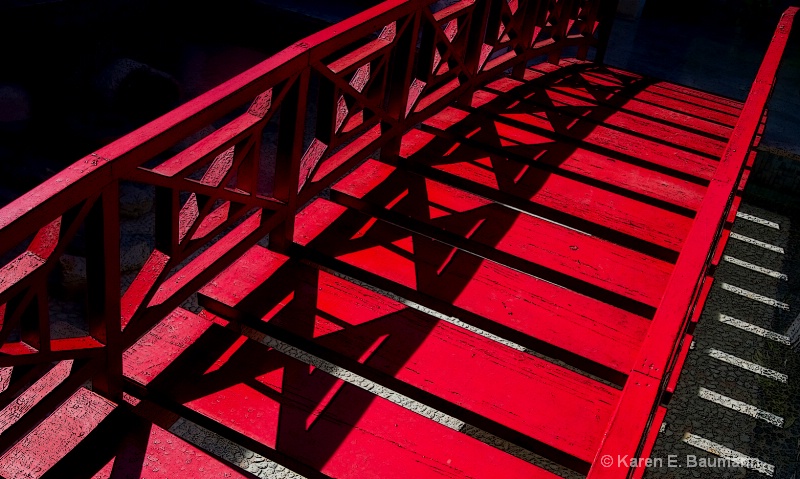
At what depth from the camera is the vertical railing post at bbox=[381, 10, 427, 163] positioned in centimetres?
384

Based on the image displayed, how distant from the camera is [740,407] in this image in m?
5.99

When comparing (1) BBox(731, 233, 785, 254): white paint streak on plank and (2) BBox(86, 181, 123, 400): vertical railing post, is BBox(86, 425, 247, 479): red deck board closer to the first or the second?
(2) BBox(86, 181, 123, 400): vertical railing post

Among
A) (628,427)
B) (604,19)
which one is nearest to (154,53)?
(604,19)

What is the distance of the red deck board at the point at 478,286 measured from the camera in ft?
10.4

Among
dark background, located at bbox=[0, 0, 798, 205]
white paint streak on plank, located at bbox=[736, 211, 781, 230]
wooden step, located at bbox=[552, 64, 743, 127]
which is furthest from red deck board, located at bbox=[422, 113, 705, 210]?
dark background, located at bbox=[0, 0, 798, 205]

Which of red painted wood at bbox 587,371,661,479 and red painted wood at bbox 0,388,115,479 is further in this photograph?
red painted wood at bbox 0,388,115,479

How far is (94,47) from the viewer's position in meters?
10.9

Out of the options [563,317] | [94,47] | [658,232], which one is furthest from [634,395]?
[94,47]

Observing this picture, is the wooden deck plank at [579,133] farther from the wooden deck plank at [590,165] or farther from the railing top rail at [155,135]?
the railing top rail at [155,135]

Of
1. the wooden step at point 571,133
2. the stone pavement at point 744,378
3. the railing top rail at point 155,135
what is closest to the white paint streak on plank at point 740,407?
the stone pavement at point 744,378

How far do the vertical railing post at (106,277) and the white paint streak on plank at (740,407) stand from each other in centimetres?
504

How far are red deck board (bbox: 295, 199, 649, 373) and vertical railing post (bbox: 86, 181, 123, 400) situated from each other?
121 cm

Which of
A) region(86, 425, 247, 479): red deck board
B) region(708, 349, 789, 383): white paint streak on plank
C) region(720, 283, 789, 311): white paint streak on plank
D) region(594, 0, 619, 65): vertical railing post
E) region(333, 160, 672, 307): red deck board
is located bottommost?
region(708, 349, 789, 383): white paint streak on plank

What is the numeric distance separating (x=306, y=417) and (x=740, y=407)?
4.61 metres
